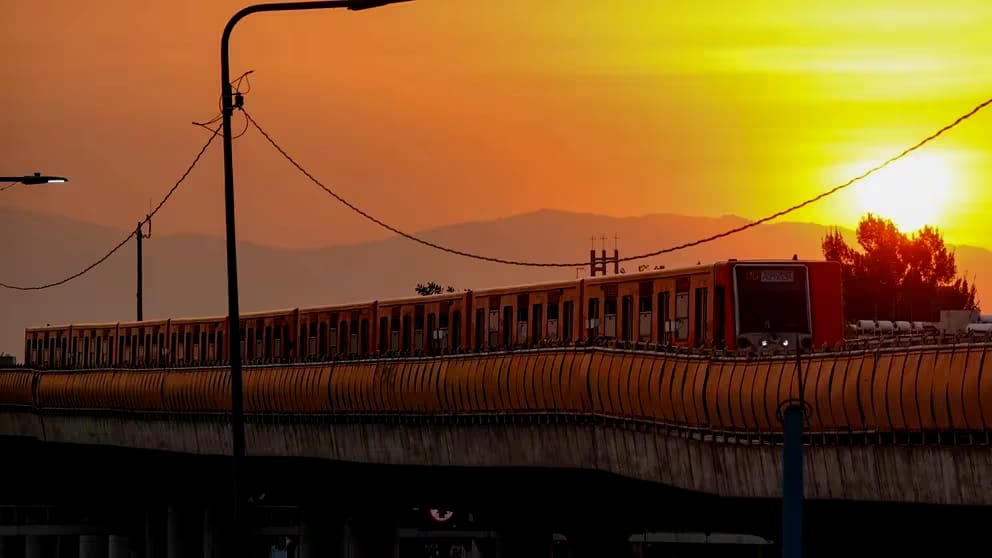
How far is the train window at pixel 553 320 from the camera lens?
61.2 metres

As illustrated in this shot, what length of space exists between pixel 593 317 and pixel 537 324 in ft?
12.0

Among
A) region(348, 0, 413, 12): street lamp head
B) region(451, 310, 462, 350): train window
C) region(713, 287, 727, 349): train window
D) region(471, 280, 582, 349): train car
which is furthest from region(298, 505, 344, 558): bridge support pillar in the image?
region(348, 0, 413, 12): street lamp head

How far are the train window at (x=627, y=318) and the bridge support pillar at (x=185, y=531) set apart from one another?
2142 inches

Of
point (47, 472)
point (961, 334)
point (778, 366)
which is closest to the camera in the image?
point (961, 334)

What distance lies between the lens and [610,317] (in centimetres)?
5753

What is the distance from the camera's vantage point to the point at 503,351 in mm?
51469

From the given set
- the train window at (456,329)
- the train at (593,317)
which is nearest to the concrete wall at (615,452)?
the train at (593,317)

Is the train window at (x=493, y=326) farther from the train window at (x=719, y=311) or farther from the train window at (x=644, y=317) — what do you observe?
the train window at (x=719, y=311)

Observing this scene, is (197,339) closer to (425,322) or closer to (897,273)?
(425,322)

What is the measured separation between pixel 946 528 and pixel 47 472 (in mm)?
79456

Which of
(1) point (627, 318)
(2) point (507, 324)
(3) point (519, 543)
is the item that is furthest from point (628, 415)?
(3) point (519, 543)

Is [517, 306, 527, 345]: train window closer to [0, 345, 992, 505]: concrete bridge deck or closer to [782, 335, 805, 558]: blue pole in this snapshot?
[0, 345, 992, 505]: concrete bridge deck

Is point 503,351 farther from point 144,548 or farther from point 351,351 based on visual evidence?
point 144,548

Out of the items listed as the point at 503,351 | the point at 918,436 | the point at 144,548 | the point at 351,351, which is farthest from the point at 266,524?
the point at 918,436
